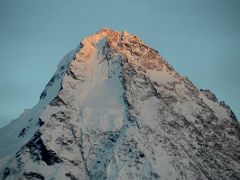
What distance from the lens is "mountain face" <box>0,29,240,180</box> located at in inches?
6304

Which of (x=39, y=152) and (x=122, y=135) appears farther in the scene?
(x=122, y=135)

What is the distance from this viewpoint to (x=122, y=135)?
16862 cm

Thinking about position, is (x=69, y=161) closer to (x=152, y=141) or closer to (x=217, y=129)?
(x=152, y=141)

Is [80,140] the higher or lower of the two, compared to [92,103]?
lower

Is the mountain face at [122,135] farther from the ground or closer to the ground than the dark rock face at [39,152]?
farther from the ground

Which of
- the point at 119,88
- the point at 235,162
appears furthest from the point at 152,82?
the point at 235,162

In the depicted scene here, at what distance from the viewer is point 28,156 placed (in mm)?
164375

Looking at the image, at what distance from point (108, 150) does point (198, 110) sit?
1665 inches

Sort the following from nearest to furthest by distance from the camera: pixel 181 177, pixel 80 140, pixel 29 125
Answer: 1. pixel 181 177
2. pixel 80 140
3. pixel 29 125

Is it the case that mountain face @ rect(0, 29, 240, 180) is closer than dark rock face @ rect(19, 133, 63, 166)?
Yes

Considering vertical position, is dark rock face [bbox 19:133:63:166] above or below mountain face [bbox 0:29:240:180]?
below

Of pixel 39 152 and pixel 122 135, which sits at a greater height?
pixel 122 135

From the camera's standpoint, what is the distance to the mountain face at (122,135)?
16012 centimetres

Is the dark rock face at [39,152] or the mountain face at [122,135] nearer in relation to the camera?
the mountain face at [122,135]
